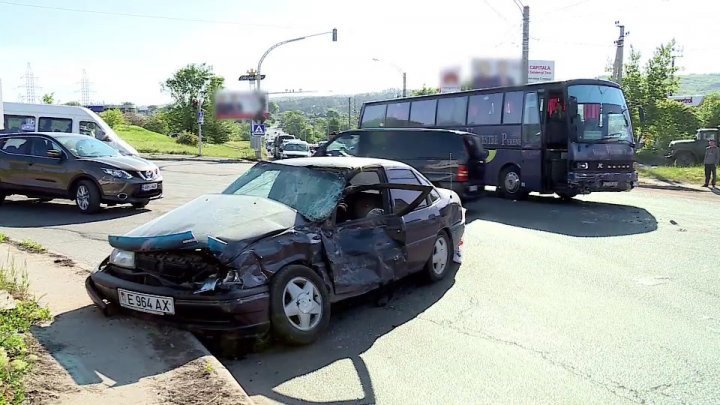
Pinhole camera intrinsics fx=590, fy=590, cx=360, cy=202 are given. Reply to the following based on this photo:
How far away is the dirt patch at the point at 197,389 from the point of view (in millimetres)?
3539

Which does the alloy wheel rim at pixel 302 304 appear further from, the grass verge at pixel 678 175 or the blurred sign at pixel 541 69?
the blurred sign at pixel 541 69

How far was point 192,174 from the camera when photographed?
22531mm

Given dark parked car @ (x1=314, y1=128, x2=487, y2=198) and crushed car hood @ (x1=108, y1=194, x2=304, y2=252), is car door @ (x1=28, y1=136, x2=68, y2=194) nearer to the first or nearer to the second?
dark parked car @ (x1=314, y1=128, x2=487, y2=198)

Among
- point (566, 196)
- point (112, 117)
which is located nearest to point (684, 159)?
point (566, 196)

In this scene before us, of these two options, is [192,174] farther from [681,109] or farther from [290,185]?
[681,109]

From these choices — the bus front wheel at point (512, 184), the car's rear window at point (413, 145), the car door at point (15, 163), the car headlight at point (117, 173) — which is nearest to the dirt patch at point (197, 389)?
the car headlight at point (117, 173)

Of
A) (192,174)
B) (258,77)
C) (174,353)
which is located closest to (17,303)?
(174,353)

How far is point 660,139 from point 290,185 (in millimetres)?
34716

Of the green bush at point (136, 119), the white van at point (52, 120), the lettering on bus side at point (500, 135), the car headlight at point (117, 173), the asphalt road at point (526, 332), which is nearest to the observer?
the asphalt road at point (526, 332)

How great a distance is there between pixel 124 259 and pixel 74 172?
7618mm

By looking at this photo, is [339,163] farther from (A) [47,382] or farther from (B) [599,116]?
(B) [599,116]

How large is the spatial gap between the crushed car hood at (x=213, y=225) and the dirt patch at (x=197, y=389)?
93 centimetres

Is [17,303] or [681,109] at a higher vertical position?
[681,109]

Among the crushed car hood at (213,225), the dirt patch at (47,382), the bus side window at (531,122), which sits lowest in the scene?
the dirt patch at (47,382)
